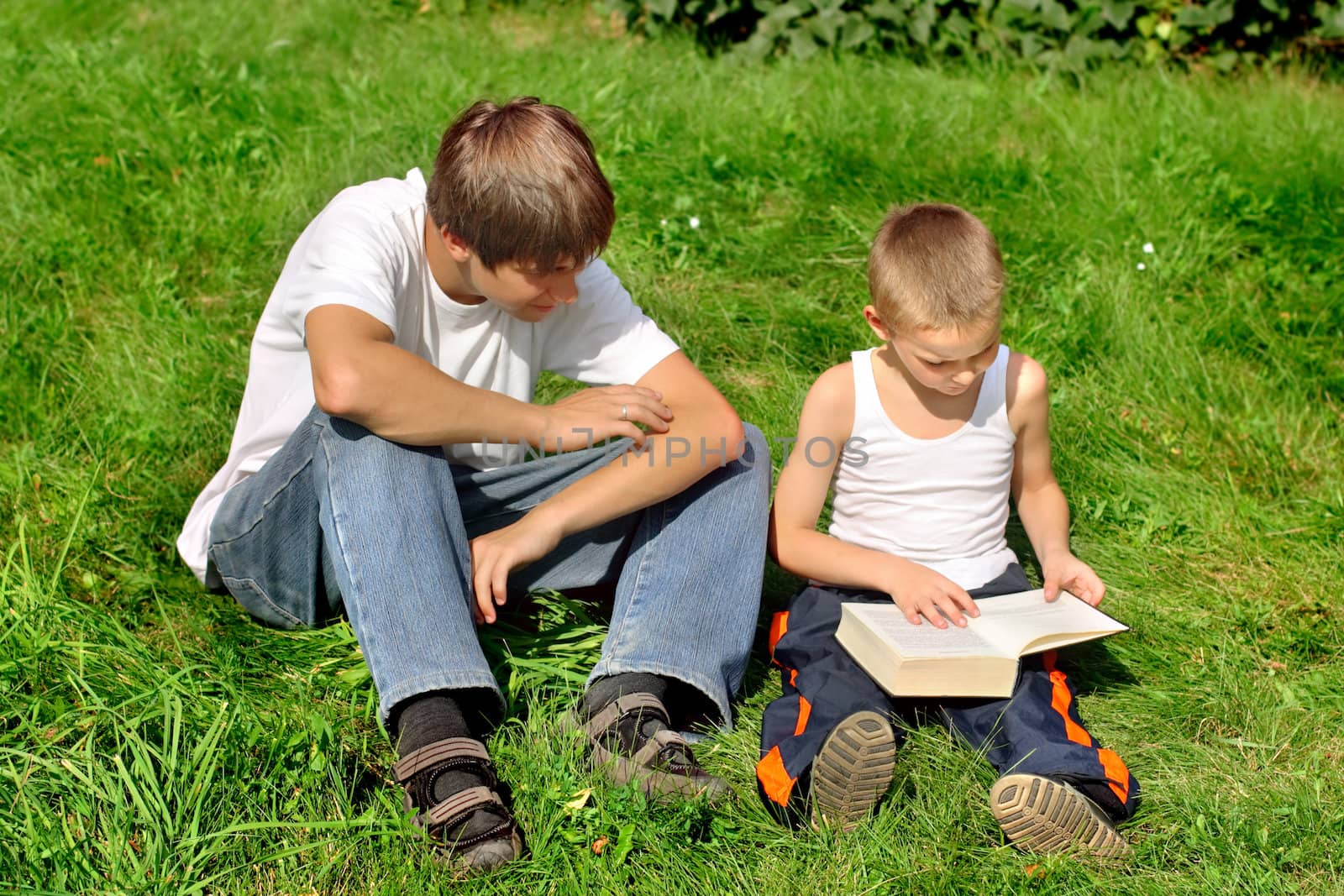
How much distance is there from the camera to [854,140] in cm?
437

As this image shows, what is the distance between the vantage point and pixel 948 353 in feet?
8.04

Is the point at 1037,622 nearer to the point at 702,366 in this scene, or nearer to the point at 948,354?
the point at 948,354

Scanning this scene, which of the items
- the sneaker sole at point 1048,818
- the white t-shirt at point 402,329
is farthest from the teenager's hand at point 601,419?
the sneaker sole at point 1048,818

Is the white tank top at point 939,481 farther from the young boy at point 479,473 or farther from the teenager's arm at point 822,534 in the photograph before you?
the young boy at point 479,473

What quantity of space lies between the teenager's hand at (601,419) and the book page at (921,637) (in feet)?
1.87

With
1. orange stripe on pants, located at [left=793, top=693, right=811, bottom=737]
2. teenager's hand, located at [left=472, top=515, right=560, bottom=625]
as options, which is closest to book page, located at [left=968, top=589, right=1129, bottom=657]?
orange stripe on pants, located at [left=793, top=693, right=811, bottom=737]

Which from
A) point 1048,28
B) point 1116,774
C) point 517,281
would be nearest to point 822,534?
point 1116,774

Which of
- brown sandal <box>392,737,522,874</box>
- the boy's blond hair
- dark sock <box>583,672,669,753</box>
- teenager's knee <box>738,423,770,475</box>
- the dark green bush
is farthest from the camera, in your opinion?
the dark green bush

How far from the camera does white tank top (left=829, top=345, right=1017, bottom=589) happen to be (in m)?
2.66

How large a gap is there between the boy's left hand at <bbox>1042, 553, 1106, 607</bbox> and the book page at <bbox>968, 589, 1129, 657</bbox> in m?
0.02

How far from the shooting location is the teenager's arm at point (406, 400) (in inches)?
89.1

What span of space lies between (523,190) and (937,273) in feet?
2.76

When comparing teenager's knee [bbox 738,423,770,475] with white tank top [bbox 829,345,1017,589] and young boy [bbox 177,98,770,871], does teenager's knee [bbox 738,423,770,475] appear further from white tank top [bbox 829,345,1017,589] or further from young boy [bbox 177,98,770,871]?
white tank top [bbox 829,345,1017,589]

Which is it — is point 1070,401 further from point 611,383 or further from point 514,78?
point 514,78
